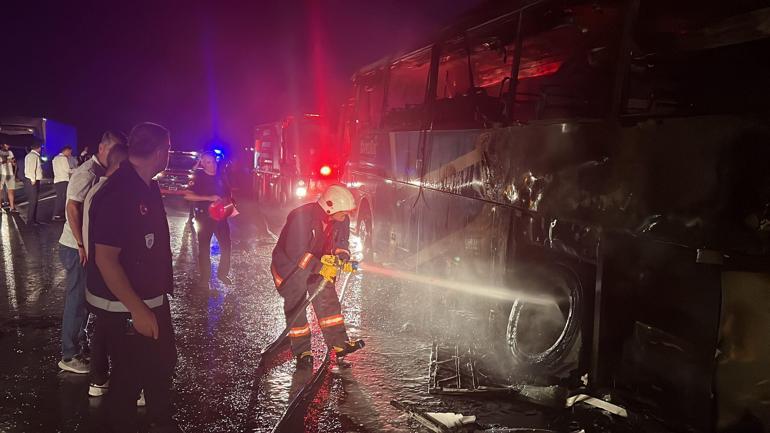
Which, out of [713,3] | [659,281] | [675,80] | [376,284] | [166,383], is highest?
[713,3]

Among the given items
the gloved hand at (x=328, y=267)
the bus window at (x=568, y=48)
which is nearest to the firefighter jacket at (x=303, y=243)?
the gloved hand at (x=328, y=267)

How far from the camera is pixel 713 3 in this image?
12.7ft

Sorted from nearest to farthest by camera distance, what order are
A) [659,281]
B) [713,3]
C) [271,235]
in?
[659,281] → [713,3] → [271,235]

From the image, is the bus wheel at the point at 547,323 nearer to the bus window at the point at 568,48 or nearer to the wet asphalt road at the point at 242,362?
the wet asphalt road at the point at 242,362

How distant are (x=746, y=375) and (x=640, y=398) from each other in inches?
29.7

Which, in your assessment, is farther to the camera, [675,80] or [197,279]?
[197,279]

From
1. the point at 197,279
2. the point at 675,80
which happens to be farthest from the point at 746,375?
the point at 197,279

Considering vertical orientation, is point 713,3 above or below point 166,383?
above

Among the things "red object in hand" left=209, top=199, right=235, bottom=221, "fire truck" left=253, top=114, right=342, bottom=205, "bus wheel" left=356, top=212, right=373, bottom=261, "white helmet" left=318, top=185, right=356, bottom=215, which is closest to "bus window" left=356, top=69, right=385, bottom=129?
"bus wheel" left=356, top=212, right=373, bottom=261

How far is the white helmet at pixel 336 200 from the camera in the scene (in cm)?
502

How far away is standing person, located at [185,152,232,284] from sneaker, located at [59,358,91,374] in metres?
3.10

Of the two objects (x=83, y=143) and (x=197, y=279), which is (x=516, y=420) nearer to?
(x=197, y=279)

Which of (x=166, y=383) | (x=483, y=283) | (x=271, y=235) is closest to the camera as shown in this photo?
(x=166, y=383)

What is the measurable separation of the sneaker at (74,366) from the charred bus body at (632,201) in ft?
12.1
